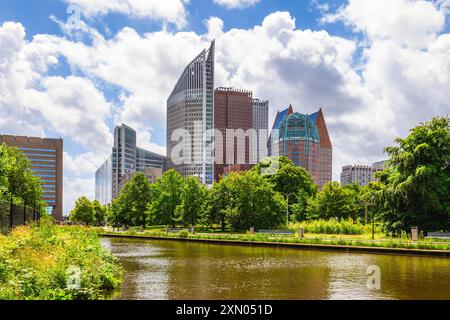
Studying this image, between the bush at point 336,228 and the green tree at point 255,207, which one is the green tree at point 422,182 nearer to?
the bush at point 336,228

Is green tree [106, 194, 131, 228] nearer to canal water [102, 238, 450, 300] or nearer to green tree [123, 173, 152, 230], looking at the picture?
green tree [123, 173, 152, 230]

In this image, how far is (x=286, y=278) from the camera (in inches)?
760

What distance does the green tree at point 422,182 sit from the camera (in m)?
41.6

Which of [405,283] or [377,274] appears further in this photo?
[377,274]

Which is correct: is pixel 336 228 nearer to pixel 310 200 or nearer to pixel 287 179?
pixel 310 200

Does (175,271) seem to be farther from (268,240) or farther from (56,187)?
(56,187)

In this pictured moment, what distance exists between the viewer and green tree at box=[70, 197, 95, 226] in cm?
13112

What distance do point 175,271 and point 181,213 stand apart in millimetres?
44359

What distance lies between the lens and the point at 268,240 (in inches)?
1612

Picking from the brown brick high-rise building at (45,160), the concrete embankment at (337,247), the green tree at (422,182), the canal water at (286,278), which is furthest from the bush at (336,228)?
the brown brick high-rise building at (45,160)

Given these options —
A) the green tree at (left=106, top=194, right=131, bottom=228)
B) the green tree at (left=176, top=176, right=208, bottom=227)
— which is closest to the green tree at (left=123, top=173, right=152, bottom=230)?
the green tree at (left=106, top=194, right=131, bottom=228)

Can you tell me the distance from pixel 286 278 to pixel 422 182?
26.4 meters

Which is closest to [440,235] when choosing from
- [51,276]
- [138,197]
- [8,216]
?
[8,216]
